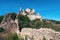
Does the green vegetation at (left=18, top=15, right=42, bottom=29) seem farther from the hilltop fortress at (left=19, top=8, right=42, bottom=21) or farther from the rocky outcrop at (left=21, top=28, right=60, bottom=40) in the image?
the rocky outcrop at (left=21, top=28, right=60, bottom=40)

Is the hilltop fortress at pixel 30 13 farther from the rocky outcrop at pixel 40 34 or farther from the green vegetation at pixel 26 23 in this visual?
the rocky outcrop at pixel 40 34

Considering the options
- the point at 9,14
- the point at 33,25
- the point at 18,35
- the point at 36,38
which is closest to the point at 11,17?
the point at 9,14

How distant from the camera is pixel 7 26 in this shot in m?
52.8

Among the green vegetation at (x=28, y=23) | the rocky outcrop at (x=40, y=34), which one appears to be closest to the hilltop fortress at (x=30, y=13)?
the green vegetation at (x=28, y=23)

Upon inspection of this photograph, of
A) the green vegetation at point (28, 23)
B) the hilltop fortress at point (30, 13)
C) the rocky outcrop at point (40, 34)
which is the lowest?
the rocky outcrop at point (40, 34)

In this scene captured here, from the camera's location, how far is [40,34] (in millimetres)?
35875

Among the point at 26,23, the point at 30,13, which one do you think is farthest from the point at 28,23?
the point at 30,13

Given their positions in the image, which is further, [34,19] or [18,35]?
[34,19]

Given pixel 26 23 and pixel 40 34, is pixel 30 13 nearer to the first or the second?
pixel 26 23

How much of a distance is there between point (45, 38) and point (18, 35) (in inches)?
225

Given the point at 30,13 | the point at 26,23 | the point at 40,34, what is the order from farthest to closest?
1. the point at 30,13
2. the point at 26,23
3. the point at 40,34

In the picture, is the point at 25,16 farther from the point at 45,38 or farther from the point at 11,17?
the point at 45,38

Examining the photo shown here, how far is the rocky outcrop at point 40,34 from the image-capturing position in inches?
1339

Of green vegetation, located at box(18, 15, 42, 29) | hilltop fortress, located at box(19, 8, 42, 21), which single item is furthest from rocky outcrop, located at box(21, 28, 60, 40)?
hilltop fortress, located at box(19, 8, 42, 21)
